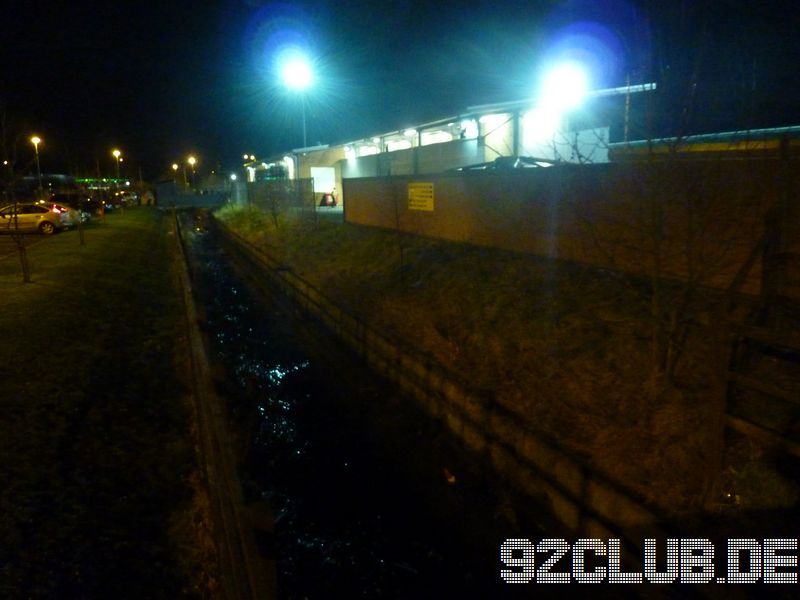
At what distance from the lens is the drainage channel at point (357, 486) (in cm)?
455

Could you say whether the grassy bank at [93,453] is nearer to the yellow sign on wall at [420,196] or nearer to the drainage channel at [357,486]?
the drainage channel at [357,486]

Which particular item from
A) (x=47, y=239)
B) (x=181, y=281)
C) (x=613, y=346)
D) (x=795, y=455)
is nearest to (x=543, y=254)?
(x=613, y=346)

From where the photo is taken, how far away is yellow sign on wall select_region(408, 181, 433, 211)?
1418cm

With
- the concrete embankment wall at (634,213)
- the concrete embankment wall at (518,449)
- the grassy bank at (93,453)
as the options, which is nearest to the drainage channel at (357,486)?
the concrete embankment wall at (518,449)

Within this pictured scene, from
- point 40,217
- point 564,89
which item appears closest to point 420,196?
point 564,89

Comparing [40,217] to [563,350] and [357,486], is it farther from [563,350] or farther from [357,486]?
[563,350]

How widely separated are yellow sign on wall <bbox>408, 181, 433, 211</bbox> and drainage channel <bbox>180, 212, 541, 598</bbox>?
5512mm

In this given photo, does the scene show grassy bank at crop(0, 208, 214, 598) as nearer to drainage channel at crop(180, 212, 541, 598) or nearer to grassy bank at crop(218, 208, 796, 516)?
drainage channel at crop(180, 212, 541, 598)

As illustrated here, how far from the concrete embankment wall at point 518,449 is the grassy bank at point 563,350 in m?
0.15

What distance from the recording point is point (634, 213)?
318 inches

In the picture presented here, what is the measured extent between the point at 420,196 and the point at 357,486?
32.9ft

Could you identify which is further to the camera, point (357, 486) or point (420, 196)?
point (420, 196)

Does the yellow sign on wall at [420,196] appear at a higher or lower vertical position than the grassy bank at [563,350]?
higher

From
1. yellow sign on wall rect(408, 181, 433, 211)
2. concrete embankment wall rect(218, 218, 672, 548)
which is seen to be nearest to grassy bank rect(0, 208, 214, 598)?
concrete embankment wall rect(218, 218, 672, 548)
